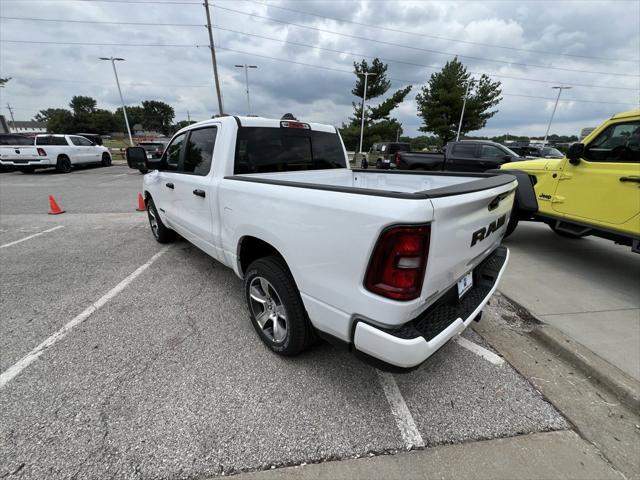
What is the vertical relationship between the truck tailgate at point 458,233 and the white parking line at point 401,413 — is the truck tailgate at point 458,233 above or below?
above

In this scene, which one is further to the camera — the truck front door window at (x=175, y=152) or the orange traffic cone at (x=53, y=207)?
the orange traffic cone at (x=53, y=207)

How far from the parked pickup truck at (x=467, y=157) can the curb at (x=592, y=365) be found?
27.7 ft

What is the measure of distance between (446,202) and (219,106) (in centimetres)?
2333

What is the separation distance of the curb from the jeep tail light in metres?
1.94

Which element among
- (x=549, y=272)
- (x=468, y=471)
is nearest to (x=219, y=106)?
(x=549, y=272)

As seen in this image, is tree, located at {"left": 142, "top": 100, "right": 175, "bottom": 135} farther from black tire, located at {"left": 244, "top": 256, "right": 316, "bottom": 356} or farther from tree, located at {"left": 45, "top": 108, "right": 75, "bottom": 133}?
black tire, located at {"left": 244, "top": 256, "right": 316, "bottom": 356}

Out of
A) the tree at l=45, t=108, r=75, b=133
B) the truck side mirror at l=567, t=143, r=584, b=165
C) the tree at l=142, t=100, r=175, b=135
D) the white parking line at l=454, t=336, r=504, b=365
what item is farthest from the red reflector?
the tree at l=142, t=100, r=175, b=135

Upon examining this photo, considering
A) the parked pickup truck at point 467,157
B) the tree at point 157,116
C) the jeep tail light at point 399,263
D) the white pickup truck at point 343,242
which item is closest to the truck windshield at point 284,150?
the white pickup truck at point 343,242

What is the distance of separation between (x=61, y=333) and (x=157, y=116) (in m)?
138

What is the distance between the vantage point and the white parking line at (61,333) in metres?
2.22

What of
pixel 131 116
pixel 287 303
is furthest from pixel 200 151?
pixel 131 116

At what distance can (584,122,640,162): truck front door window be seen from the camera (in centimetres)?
357

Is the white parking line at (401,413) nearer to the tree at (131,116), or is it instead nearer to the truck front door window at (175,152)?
the truck front door window at (175,152)

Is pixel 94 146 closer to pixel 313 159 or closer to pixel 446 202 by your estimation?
pixel 313 159
